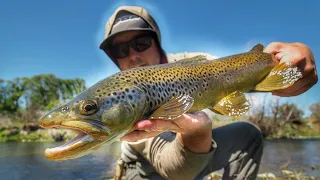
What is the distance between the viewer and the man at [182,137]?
148 inches

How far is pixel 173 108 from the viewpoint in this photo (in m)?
2.67

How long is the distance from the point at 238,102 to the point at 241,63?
0.62 m

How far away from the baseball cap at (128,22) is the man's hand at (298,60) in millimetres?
2774

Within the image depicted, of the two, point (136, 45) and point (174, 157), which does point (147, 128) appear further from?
point (136, 45)

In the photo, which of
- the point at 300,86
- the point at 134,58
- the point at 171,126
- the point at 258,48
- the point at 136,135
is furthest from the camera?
the point at 134,58

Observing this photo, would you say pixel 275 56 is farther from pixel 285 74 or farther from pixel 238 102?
pixel 238 102

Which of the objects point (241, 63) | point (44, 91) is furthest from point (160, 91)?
point (44, 91)

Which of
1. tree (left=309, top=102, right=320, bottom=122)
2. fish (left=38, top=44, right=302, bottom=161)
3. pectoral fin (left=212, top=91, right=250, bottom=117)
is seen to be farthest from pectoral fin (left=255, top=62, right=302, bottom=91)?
tree (left=309, top=102, right=320, bottom=122)

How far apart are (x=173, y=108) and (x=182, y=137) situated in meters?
1.22

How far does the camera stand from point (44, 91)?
71438 millimetres

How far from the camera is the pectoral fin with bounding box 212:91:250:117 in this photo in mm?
3154

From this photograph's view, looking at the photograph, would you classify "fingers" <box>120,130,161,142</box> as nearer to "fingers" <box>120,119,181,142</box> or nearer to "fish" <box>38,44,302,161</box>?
"fingers" <box>120,119,181,142</box>

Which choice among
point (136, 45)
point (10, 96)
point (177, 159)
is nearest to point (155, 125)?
point (177, 159)

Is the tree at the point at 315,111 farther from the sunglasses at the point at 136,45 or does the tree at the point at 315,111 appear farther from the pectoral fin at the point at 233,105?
the pectoral fin at the point at 233,105
